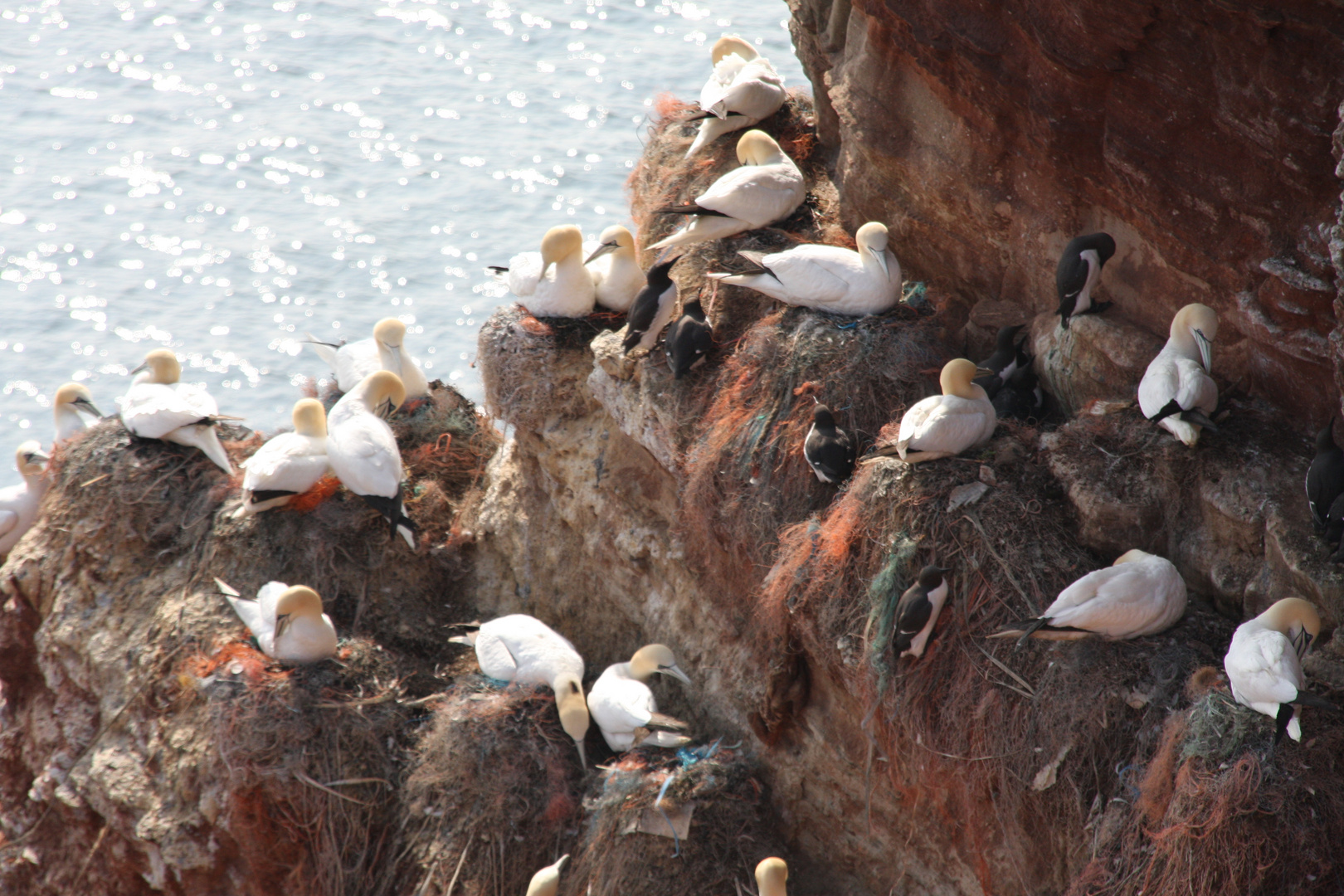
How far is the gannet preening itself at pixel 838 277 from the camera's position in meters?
5.56

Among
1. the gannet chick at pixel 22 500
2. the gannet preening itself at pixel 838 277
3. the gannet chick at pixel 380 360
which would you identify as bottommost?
the gannet chick at pixel 22 500

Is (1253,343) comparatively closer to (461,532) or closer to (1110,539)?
(1110,539)

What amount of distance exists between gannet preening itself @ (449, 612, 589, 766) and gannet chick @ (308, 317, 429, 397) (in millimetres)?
2065

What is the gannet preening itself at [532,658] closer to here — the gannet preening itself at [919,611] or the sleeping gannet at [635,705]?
the sleeping gannet at [635,705]

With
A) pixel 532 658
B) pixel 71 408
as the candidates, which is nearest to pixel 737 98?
pixel 532 658

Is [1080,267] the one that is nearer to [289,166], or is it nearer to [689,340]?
[689,340]

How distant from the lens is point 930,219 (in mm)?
5840

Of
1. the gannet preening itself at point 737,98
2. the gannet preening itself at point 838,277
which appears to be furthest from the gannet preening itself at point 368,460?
the gannet preening itself at point 737,98

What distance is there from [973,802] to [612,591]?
9.01 ft

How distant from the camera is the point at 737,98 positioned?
678cm

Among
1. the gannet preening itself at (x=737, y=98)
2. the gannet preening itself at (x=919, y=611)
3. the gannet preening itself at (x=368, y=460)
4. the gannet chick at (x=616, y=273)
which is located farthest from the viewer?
the gannet preening itself at (x=737, y=98)

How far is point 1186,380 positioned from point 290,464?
15.4ft

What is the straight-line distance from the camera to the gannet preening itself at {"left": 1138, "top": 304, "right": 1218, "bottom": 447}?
4.31 meters

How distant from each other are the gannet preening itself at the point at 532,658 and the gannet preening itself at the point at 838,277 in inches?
85.4
